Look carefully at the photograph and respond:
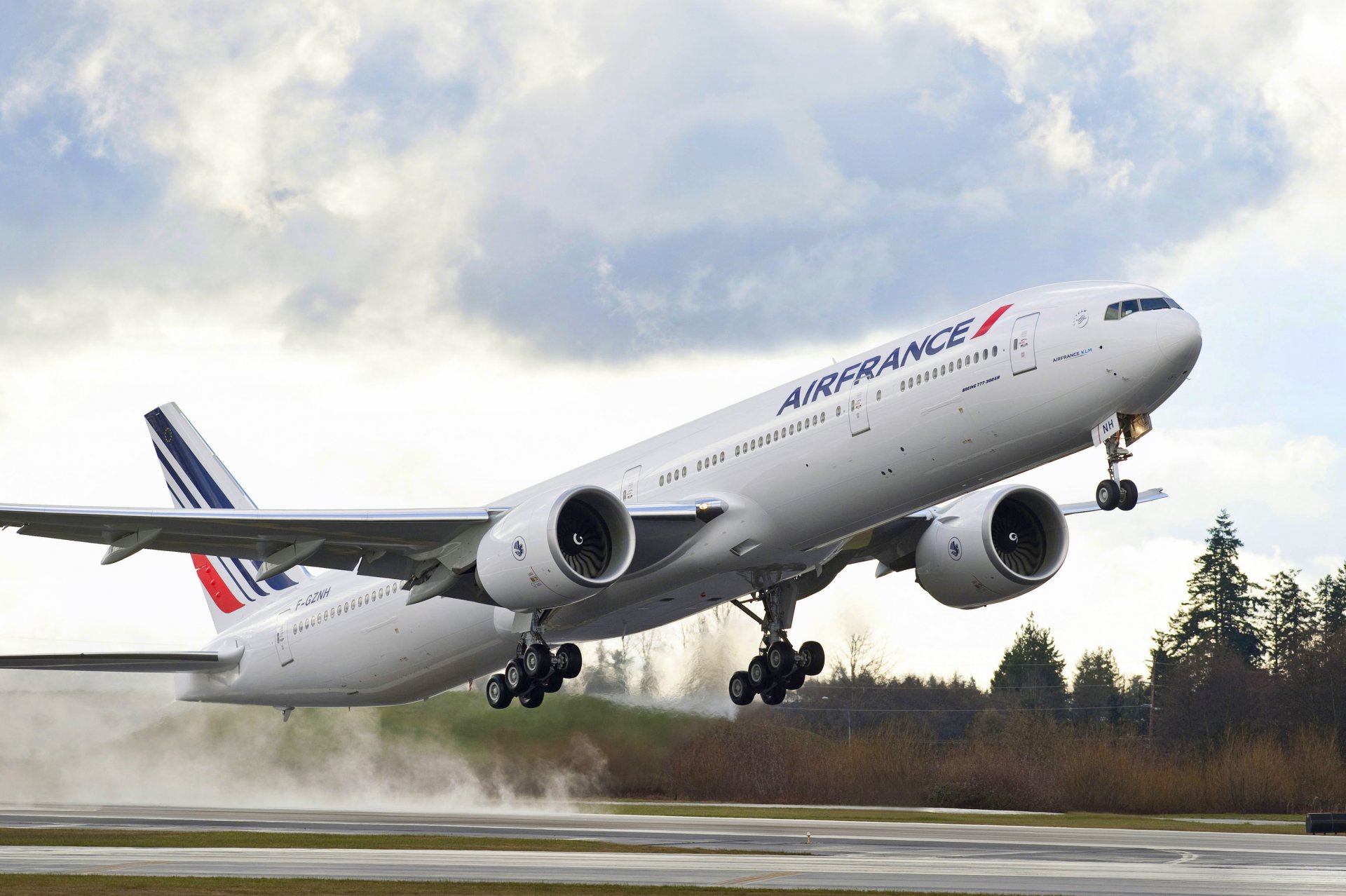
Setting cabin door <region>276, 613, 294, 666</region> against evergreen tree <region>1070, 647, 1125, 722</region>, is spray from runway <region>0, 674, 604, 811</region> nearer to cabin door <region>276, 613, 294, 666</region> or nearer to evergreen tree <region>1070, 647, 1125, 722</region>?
cabin door <region>276, 613, 294, 666</region>

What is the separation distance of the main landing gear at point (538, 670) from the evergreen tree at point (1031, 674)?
42598 millimetres

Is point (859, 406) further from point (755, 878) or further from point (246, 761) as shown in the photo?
point (246, 761)

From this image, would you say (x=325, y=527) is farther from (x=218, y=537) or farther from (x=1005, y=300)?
(x=1005, y=300)

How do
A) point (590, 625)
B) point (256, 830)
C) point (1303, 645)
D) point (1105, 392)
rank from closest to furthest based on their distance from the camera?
1. point (1105, 392)
2. point (590, 625)
3. point (256, 830)
4. point (1303, 645)

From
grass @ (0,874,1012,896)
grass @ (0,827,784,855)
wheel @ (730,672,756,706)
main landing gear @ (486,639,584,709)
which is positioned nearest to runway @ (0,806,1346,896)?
grass @ (0,874,1012,896)

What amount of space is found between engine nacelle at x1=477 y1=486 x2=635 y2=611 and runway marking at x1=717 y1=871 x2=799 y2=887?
18.9 ft

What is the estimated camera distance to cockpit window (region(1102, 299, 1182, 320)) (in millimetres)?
21953

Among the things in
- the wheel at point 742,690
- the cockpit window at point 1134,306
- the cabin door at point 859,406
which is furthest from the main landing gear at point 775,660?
the cockpit window at point 1134,306

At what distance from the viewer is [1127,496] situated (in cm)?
2225

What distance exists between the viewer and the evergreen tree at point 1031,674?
70.4 meters

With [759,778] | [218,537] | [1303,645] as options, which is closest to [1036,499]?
[218,537]

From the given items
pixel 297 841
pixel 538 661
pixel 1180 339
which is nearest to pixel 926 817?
pixel 538 661

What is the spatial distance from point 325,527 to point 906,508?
11.3m

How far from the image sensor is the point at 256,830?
34938mm
